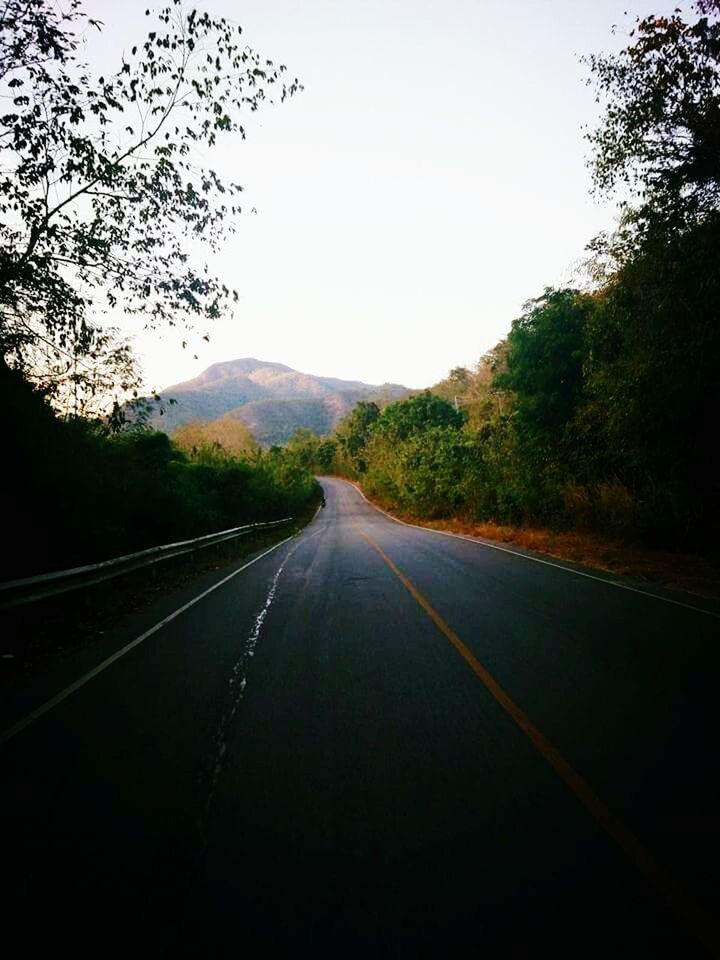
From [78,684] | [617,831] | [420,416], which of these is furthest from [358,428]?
[617,831]

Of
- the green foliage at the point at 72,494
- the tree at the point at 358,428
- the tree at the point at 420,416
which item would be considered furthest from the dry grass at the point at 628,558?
the tree at the point at 358,428

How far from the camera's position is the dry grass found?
10.6m

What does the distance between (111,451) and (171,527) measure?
358 cm

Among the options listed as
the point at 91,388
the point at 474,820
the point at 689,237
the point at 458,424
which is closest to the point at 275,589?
the point at 91,388

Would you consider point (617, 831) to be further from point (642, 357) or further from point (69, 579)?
point (642, 357)

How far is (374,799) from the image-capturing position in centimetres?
311

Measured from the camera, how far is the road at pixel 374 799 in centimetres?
221

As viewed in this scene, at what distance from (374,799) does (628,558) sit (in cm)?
1271

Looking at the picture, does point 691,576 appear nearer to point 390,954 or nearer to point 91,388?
point 390,954

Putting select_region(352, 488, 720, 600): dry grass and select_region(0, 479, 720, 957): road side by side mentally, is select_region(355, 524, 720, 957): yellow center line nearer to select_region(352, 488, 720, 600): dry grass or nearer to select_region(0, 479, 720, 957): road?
select_region(0, 479, 720, 957): road

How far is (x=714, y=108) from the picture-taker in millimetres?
10555

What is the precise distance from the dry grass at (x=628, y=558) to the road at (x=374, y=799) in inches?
187

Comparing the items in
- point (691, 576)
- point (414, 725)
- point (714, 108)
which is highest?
point (714, 108)

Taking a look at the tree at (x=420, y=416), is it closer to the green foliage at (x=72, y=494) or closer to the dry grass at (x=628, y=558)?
the dry grass at (x=628, y=558)
